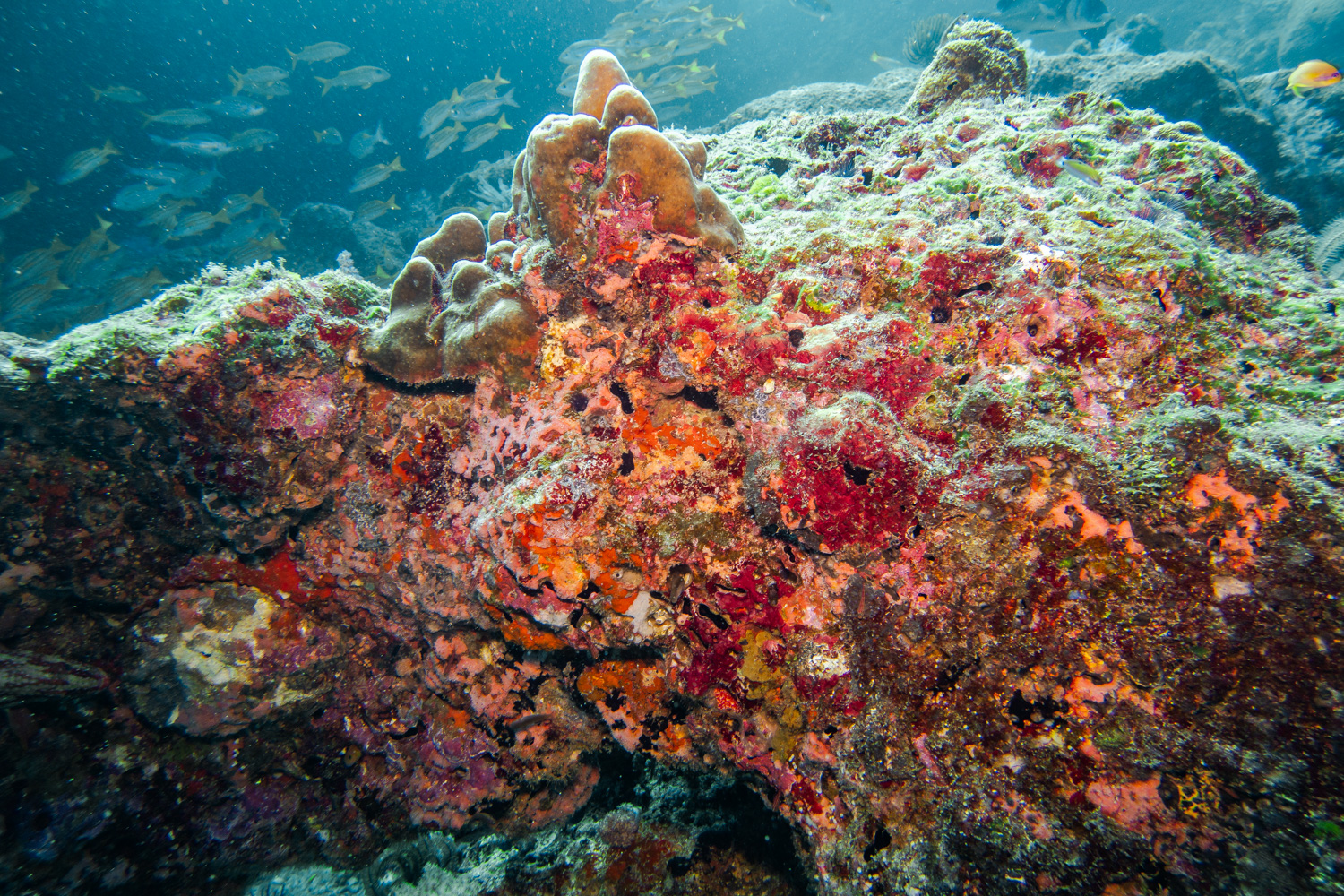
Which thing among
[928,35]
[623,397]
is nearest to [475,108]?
[928,35]

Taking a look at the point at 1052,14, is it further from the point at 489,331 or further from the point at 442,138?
the point at 489,331

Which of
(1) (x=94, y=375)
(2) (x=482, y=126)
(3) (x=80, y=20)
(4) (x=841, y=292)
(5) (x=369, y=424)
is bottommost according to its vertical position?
(5) (x=369, y=424)

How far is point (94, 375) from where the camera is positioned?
8.14 feet

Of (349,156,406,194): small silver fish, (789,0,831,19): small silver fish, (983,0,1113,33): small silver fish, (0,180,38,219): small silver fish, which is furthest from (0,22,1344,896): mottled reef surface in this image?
(789,0,831,19): small silver fish

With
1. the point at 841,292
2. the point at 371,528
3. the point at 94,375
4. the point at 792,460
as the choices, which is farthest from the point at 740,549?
the point at 94,375

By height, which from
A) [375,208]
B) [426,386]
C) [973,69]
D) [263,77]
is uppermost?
[263,77]

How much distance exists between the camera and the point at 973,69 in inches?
154

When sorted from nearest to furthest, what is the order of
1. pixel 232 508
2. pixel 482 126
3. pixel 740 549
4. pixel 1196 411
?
pixel 1196 411 < pixel 740 549 < pixel 232 508 < pixel 482 126

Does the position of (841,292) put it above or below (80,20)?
below

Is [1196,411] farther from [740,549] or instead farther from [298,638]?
[298,638]

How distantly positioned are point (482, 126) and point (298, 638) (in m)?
12.5

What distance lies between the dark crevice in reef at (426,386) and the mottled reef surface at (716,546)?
1.2 inches

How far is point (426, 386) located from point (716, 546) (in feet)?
6.21

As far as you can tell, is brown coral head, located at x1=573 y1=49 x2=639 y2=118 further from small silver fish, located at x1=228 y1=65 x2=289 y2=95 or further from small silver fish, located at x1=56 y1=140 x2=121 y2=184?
small silver fish, located at x1=228 y1=65 x2=289 y2=95
